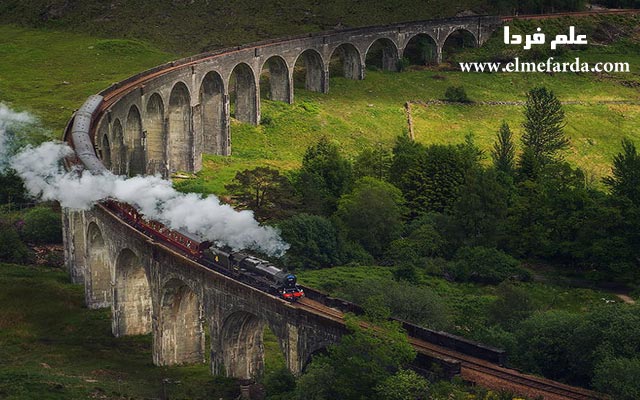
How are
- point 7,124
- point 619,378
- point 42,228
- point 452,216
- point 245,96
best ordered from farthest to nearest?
1. point 245,96
2. point 7,124
3. point 452,216
4. point 42,228
5. point 619,378

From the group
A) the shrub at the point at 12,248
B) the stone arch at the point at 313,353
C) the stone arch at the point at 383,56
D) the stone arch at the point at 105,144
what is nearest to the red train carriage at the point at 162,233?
the stone arch at the point at 313,353

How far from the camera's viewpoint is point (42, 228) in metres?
106

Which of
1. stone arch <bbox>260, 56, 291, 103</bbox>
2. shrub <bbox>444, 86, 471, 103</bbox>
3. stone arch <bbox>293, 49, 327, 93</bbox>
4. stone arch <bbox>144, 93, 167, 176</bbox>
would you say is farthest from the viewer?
shrub <bbox>444, 86, 471, 103</bbox>

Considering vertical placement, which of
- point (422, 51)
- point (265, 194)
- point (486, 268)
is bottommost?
point (486, 268)

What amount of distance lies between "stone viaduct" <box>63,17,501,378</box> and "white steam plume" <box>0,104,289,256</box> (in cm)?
177

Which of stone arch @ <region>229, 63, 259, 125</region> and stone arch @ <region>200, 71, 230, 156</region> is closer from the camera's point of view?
stone arch @ <region>200, 71, 230, 156</region>

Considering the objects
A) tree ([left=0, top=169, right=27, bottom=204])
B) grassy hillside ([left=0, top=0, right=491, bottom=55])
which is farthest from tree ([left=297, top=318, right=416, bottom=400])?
grassy hillside ([left=0, top=0, right=491, bottom=55])

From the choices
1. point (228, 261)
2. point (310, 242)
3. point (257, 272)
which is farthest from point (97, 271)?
point (257, 272)

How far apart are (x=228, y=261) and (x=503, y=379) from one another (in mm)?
20137

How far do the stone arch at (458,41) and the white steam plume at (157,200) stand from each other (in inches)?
3177

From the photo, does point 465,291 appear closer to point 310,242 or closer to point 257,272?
point 310,242

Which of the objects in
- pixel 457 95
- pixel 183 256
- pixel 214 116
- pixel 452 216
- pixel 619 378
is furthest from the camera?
pixel 457 95

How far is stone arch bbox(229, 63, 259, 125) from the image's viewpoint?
138000 mm

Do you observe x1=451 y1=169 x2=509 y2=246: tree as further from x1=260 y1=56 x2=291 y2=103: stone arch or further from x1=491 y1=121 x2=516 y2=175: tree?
x1=260 y1=56 x2=291 y2=103: stone arch
